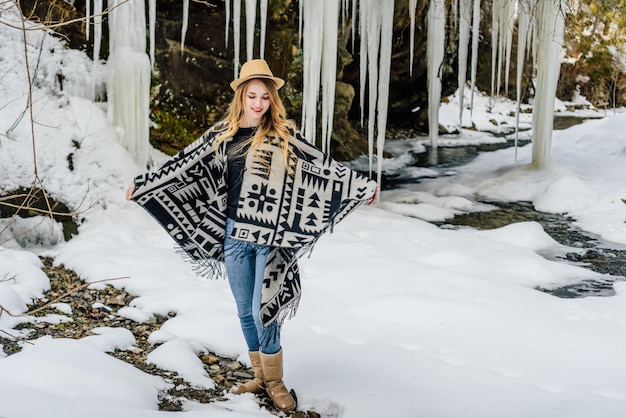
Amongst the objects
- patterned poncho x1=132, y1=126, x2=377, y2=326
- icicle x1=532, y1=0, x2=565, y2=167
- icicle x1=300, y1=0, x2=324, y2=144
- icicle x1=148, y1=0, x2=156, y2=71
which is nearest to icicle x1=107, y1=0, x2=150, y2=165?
icicle x1=148, y1=0, x2=156, y2=71

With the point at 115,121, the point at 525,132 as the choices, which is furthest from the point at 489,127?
the point at 115,121

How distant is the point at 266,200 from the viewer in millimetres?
2115

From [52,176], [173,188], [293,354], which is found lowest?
[293,354]

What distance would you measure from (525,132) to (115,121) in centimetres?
1054

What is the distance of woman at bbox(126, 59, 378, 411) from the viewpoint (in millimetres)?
2105

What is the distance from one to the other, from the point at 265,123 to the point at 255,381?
3.32ft

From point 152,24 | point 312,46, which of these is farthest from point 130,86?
point 312,46

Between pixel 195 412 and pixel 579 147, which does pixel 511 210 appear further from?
pixel 195 412

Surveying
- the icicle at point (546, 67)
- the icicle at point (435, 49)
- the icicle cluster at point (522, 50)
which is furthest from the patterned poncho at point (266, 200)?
the icicle at point (546, 67)

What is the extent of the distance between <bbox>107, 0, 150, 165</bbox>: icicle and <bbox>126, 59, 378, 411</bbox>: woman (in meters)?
3.42

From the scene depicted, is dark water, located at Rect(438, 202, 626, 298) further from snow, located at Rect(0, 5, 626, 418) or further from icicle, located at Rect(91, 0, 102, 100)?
icicle, located at Rect(91, 0, 102, 100)

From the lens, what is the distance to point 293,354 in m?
2.73

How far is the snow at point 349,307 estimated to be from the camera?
221 cm

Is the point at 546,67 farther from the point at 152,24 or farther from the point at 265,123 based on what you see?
the point at 265,123
